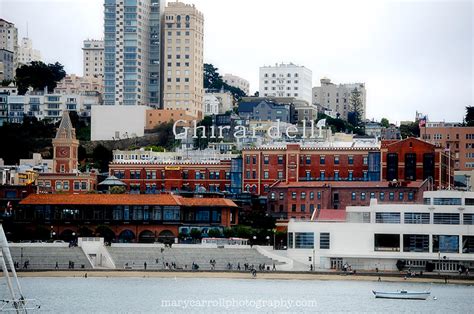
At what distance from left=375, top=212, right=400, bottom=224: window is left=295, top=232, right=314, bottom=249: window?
23.4 feet

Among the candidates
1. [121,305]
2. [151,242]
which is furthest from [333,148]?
[121,305]

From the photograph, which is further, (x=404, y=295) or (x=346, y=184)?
(x=346, y=184)

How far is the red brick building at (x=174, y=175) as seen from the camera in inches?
7283

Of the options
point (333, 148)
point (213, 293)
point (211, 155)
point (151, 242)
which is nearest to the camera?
point (213, 293)

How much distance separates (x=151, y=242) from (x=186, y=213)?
6.75 metres

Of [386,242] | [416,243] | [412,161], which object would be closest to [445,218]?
[416,243]

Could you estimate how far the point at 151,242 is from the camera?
159375mm

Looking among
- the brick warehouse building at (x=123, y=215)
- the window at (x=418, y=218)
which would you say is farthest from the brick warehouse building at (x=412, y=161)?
the window at (x=418, y=218)

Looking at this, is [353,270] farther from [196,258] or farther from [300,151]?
[300,151]

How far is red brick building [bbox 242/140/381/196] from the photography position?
179 m

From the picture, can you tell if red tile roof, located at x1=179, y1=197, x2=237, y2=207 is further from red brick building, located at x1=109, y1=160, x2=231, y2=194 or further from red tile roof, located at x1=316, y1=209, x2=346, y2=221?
red brick building, located at x1=109, y1=160, x2=231, y2=194

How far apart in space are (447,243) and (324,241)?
1275cm

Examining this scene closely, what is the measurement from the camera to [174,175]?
186m

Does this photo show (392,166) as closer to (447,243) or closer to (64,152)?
(447,243)
